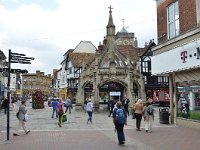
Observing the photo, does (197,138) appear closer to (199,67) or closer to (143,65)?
(199,67)

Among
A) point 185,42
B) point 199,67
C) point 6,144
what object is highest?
point 185,42

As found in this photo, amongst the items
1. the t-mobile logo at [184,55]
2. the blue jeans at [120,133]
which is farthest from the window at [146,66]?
the blue jeans at [120,133]

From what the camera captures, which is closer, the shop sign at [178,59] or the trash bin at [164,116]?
the shop sign at [178,59]

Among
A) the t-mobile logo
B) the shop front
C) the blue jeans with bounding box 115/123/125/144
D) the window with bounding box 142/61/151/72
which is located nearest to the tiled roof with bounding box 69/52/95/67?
the window with bounding box 142/61/151/72

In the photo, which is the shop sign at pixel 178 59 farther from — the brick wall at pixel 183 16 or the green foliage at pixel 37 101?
the green foliage at pixel 37 101

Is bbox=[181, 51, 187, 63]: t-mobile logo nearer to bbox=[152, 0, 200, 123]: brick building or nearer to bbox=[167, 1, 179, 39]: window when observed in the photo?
bbox=[152, 0, 200, 123]: brick building

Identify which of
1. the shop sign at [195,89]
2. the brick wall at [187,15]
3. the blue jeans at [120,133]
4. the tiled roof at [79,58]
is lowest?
the blue jeans at [120,133]

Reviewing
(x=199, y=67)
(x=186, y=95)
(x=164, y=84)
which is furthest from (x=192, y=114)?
(x=164, y=84)

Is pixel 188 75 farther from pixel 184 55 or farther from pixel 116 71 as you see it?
pixel 116 71

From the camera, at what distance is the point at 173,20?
773 inches

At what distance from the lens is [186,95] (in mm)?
18641

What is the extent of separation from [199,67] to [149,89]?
1615 inches

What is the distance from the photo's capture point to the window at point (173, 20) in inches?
757

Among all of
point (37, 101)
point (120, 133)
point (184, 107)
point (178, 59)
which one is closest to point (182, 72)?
point (178, 59)
